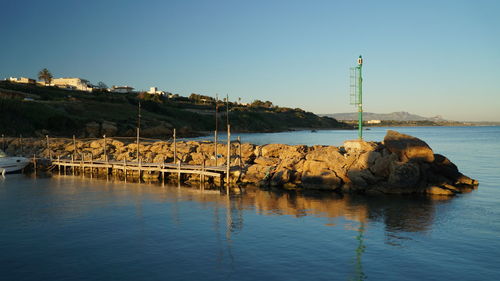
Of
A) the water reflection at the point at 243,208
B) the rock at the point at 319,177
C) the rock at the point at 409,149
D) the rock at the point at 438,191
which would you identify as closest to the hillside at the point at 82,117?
the water reflection at the point at 243,208

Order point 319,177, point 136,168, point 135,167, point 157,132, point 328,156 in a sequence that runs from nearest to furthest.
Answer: point 319,177 → point 328,156 → point 136,168 → point 135,167 → point 157,132

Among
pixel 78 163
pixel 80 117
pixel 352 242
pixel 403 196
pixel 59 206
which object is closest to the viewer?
pixel 352 242

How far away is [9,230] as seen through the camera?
783 inches

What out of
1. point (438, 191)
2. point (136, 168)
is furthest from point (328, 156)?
point (136, 168)

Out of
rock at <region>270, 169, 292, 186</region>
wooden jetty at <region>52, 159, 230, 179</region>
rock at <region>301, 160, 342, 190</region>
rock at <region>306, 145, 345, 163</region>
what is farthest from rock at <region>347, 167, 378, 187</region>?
wooden jetty at <region>52, 159, 230, 179</region>

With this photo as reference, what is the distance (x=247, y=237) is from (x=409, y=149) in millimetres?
17304

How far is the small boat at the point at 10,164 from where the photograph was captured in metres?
40.9

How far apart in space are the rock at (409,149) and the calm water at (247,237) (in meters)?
3.94

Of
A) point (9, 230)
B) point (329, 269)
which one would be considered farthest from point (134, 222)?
point (329, 269)

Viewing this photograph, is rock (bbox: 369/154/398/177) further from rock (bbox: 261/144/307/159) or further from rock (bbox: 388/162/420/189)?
rock (bbox: 261/144/307/159)

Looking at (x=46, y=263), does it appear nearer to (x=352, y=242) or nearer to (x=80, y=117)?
(x=352, y=242)

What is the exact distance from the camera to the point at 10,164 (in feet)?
136

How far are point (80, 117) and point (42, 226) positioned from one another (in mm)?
66645

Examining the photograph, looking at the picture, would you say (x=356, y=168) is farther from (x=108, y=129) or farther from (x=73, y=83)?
(x=73, y=83)
